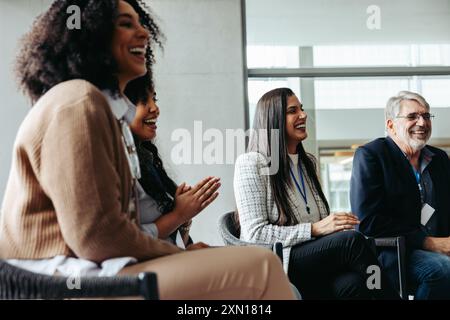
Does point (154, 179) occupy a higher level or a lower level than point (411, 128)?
lower

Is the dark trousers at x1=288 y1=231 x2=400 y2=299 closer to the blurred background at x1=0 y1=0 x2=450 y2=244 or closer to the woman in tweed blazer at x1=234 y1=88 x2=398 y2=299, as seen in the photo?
the woman in tweed blazer at x1=234 y1=88 x2=398 y2=299

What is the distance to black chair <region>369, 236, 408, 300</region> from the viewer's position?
10.1 feet

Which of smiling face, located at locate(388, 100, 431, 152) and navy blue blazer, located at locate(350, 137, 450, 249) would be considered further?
smiling face, located at locate(388, 100, 431, 152)

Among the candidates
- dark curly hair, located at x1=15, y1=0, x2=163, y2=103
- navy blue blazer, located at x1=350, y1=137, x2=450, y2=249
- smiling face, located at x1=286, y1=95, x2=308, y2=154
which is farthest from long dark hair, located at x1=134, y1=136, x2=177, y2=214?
navy blue blazer, located at x1=350, y1=137, x2=450, y2=249

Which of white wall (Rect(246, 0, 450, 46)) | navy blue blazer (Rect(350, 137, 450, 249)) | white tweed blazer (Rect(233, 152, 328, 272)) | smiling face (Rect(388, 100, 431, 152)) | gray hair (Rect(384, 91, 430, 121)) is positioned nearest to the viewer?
white tweed blazer (Rect(233, 152, 328, 272))

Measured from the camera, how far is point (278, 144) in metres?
3.20

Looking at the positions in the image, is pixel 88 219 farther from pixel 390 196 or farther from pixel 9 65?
pixel 9 65

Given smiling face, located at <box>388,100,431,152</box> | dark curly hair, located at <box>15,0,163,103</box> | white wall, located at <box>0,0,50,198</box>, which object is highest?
white wall, located at <box>0,0,50,198</box>

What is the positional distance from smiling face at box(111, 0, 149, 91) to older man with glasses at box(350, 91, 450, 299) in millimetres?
2085

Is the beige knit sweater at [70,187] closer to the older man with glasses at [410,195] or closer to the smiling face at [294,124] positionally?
the smiling face at [294,124]

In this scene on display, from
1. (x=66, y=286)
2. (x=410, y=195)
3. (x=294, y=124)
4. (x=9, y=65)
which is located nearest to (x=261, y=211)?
(x=294, y=124)

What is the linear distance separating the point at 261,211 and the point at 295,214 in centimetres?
19

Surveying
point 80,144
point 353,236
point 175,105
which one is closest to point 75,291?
point 80,144

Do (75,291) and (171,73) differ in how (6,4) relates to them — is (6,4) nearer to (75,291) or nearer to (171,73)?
(171,73)
